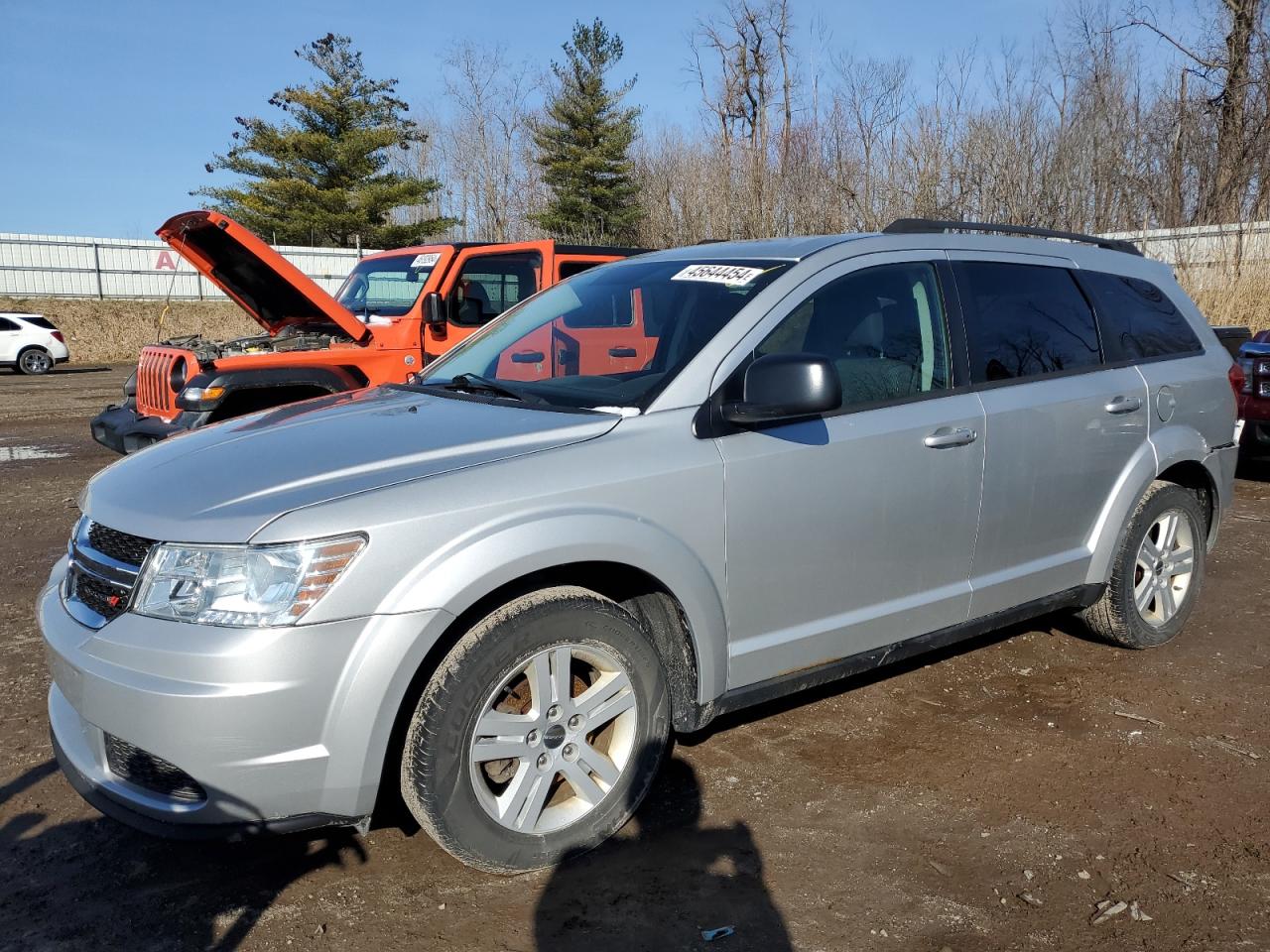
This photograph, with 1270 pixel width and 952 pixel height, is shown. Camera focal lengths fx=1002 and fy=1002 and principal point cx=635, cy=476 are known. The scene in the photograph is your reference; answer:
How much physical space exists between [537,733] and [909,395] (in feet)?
5.90

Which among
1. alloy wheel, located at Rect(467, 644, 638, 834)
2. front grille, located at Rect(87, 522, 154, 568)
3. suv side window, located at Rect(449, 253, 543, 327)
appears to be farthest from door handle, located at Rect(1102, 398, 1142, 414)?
suv side window, located at Rect(449, 253, 543, 327)

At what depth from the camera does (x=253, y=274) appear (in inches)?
328

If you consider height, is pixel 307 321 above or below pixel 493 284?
below

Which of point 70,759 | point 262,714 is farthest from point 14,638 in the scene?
point 262,714

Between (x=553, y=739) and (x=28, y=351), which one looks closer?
(x=553, y=739)

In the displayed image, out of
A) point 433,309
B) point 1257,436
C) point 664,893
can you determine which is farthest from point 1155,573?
point 433,309

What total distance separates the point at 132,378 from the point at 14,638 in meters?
4.71

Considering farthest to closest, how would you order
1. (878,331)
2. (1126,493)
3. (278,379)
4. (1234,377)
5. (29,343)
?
(29,343) → (278,379) → (1234,377) → (1126,493) → (878,331)

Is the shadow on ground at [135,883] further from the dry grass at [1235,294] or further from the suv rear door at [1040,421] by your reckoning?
the dry grass at [1235,294]

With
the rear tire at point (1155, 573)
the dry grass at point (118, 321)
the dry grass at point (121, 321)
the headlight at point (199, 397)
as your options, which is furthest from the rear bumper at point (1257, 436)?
the dry grass at point (121, 321)

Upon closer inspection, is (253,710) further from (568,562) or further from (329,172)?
(329,172)

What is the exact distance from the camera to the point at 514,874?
9.36 feet

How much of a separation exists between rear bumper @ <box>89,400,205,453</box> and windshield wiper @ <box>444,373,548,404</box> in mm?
3857

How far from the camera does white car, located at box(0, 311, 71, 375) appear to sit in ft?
75.5
